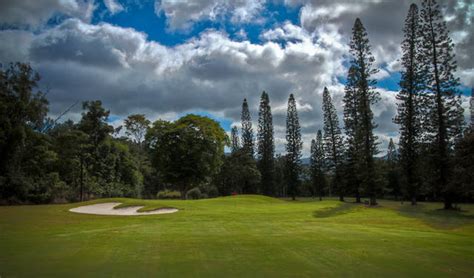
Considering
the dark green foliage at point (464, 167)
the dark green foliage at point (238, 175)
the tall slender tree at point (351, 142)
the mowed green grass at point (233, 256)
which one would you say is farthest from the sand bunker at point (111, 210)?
the dark green foliage at point (238, 175)

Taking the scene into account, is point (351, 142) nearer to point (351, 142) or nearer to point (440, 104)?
point (351, 142)

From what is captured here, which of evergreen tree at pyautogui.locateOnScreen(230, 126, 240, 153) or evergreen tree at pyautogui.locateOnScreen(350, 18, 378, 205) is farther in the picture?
evergreen tree at pyautogui.locateOnScreen(230, 126, 240, 153)

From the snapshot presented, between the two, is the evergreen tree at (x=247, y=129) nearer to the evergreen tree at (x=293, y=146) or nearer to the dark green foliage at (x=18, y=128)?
the evergreen tree at (x=293, y=146)

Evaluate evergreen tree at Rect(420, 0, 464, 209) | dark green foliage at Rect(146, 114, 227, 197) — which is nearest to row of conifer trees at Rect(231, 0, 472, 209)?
evergreen tree at Rect(420, 0, 464, 209)

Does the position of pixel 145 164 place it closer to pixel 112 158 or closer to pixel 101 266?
pixel 112 158

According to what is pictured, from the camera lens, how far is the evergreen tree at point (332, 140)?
197 ft

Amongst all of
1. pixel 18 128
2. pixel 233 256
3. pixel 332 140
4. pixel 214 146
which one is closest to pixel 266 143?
pixel 332 140

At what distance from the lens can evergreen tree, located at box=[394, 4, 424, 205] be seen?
40.3m

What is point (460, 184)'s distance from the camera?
30281 mm

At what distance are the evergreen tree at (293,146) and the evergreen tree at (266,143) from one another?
492cm

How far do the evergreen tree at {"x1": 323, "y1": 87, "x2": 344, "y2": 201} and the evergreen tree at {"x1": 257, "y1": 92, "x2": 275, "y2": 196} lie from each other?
16712 millimetres

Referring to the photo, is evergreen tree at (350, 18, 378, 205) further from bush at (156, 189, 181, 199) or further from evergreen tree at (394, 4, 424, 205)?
bush at (156, 189, 181, 199)

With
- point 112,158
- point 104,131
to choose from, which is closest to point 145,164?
point 112,158

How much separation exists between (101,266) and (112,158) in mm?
52203
